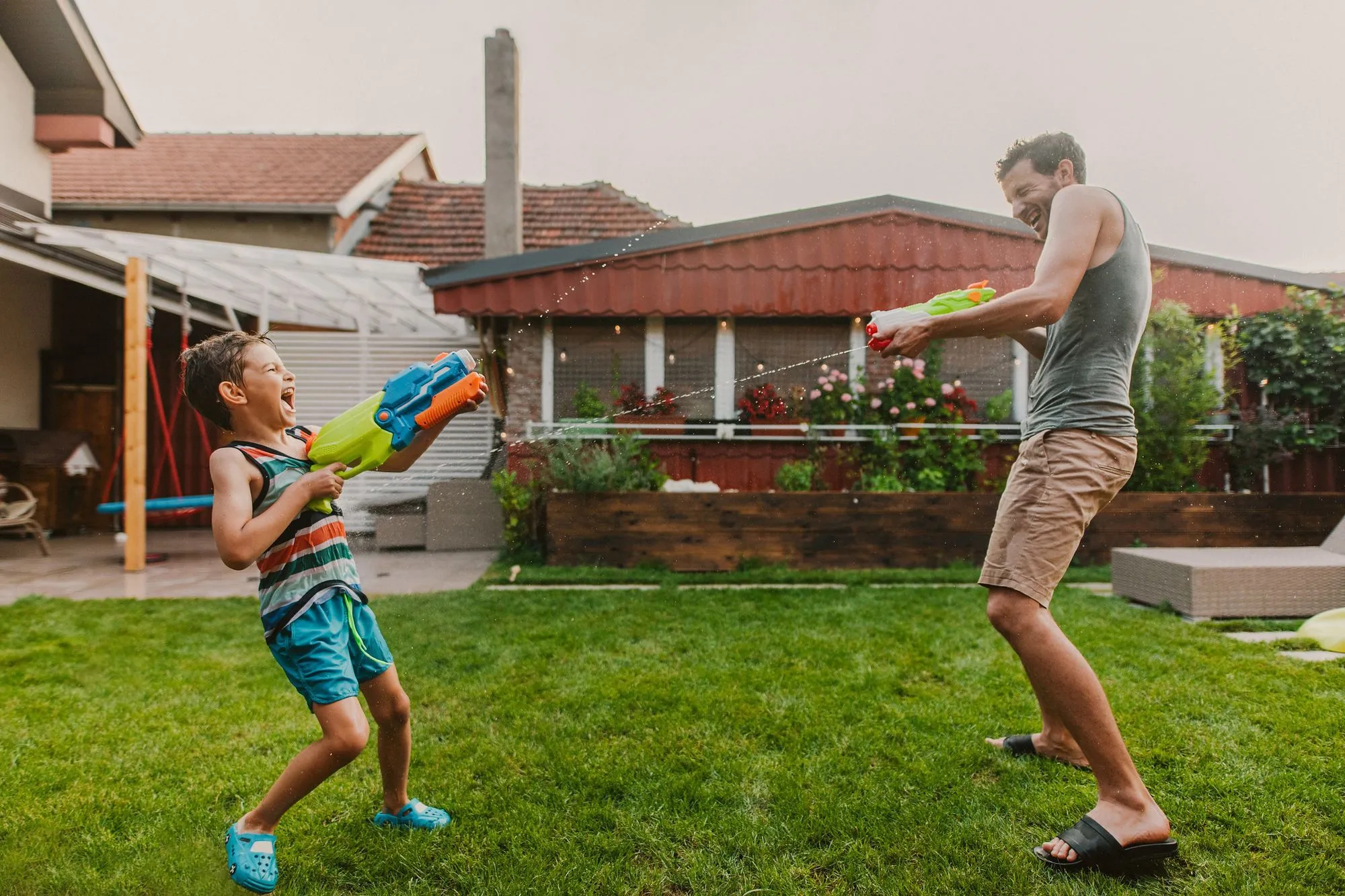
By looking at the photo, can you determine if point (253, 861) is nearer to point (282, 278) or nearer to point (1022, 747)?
point (1022, 747)

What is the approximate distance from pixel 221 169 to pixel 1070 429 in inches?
529

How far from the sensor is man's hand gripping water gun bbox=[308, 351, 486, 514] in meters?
1.55

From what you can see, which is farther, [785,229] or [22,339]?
[22,339]

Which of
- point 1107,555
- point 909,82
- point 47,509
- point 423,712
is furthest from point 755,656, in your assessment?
point 47,509

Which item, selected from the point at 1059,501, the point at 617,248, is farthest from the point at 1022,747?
the point at 617,248

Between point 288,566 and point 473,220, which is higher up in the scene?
point 473,220

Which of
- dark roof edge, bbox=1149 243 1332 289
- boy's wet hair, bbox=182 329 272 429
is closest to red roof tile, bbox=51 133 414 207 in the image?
boy's wet hair, bbox=182 329 272 429

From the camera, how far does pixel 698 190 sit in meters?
2.56

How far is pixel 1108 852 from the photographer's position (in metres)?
1.66

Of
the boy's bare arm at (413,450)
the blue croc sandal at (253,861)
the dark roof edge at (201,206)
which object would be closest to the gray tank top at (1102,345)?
the boy's bare arm at (413,450)

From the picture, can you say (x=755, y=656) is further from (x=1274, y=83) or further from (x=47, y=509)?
(x=47, y=509)

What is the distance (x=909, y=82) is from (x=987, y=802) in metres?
2.01

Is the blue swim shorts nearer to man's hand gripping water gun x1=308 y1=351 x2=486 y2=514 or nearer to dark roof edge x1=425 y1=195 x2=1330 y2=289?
man's hand gripping water gun x1=308 y1=351 x2=486 y2=514

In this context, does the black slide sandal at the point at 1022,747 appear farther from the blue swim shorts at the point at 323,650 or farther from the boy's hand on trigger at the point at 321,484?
the boy's hand on trigger at the point at 321,484
